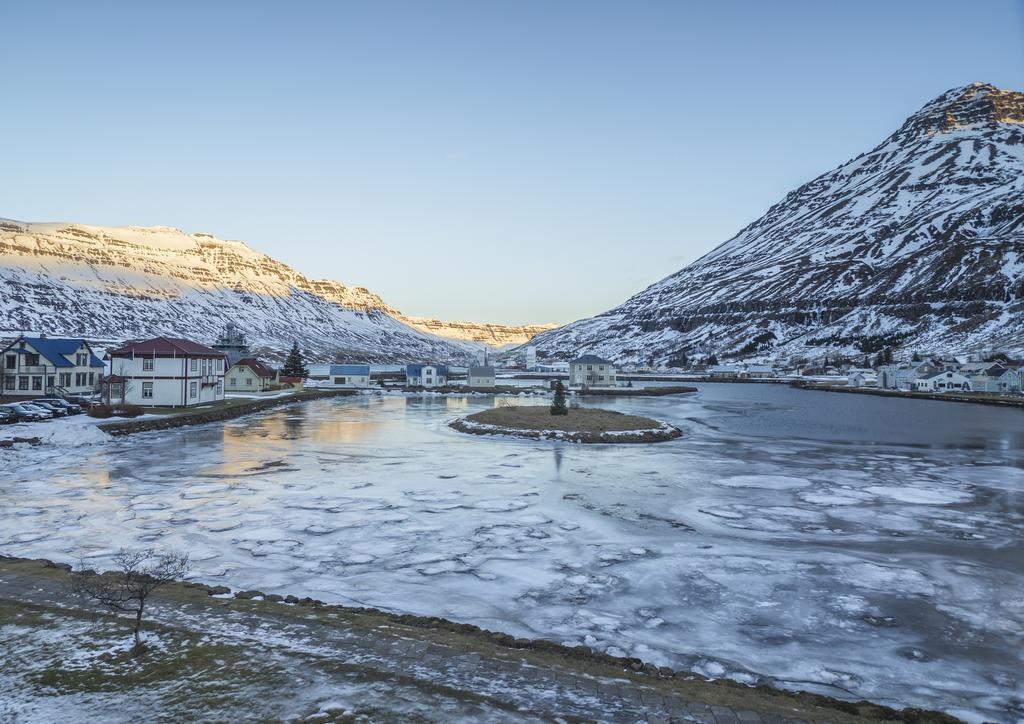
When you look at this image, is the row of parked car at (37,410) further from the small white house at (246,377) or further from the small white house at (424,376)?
the small white house at (424,376)

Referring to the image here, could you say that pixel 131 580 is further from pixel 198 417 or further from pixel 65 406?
pixel 65 406

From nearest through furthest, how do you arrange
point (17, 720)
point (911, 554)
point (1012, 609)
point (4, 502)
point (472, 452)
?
point (17, 720) < point (1012, 609) < point (911, 554) < point (4, 502) < point (472, 452)

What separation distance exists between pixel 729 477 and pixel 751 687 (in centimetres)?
2190

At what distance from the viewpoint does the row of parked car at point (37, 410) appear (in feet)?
143

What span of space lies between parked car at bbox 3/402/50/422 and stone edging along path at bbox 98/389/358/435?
218 inches

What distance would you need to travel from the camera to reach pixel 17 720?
27.9 ft

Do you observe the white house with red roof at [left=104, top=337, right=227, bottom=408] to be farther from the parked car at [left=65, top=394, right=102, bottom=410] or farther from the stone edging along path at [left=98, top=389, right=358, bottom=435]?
the stone edging along path at [left=98, top=389, right=358, bottom=435]

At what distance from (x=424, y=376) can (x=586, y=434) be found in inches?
2952

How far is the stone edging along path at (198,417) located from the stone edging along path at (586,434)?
23.1 meters

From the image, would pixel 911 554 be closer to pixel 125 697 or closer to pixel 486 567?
pixel 486 567

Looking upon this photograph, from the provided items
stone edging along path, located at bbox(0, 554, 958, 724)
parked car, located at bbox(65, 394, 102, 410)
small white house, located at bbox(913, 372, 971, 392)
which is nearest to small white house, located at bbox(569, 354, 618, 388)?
small white house, located at bbox(913, 372, 971, 392)

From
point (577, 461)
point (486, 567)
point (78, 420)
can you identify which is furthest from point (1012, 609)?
point (78, 420)

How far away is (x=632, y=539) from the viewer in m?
19.8

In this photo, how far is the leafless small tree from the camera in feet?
39.1
